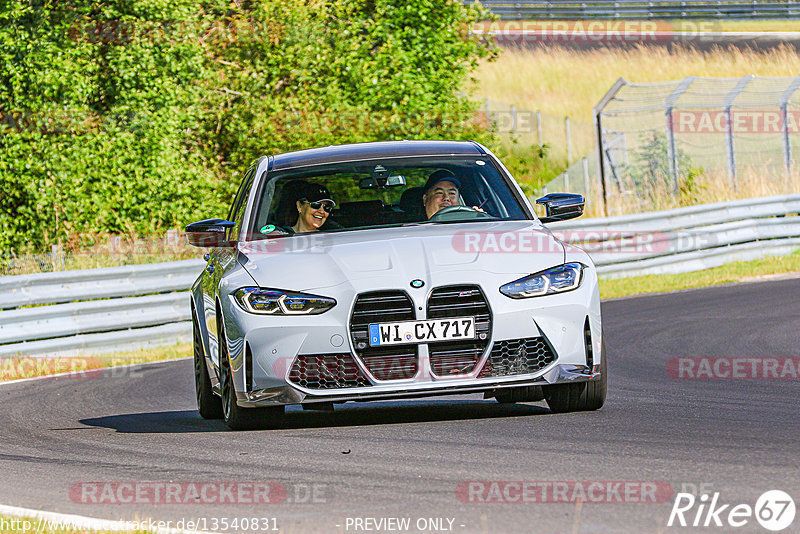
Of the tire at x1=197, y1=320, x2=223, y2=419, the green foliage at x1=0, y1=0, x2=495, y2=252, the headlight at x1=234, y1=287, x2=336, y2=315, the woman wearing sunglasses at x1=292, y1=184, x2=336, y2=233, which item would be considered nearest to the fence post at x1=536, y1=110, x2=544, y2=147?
the green foliage at x1=0, y1=0, x2=495, y2=252

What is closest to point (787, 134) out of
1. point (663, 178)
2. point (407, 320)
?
point (663, 178)

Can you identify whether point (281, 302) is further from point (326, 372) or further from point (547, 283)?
point (547, 283)

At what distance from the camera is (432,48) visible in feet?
94.6

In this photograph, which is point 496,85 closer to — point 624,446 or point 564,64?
point 564,64

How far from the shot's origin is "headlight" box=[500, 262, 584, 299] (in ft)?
25.2

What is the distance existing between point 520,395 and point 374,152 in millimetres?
1767

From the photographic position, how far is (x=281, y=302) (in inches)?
303

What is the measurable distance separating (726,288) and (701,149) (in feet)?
61.2

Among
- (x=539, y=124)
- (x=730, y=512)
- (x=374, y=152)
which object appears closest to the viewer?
(x=730, y=512)

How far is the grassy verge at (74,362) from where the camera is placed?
1449cm

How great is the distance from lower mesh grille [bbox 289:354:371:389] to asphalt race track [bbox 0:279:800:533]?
285 millimetres

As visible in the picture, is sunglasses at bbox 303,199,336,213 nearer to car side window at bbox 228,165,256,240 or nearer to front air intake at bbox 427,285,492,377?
car side window at bbox 228,165,256,240

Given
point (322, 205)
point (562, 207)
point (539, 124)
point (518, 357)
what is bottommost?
point (539, 124)

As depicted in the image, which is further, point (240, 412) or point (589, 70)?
point (589, 70)
